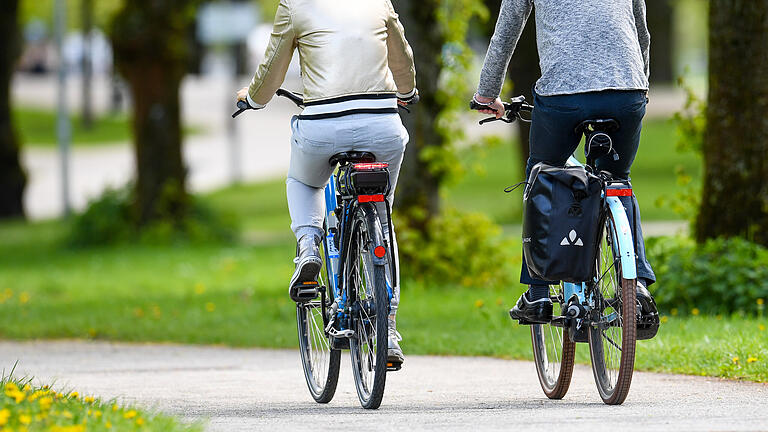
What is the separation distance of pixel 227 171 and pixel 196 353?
86.5 ft

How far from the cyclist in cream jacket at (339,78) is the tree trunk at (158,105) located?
12.3m

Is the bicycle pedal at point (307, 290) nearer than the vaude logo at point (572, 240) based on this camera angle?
No

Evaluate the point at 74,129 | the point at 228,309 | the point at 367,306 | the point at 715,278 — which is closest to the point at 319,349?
the point at 367,306

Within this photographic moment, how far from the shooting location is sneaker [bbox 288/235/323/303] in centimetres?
635

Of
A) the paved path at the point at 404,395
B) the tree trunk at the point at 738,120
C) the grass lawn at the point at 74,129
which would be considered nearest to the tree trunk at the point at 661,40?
the grass lawn at the point at 74,129

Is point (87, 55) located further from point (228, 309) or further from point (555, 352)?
point (555, 352)

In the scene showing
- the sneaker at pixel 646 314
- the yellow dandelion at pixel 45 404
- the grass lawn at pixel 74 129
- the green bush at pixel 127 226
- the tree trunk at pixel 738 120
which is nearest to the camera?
the yellow dandelion at pixel 45 404

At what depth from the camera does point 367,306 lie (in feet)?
19.4

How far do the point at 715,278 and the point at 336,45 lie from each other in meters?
4.36

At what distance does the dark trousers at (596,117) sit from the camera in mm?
5750

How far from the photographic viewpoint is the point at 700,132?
1091 cm

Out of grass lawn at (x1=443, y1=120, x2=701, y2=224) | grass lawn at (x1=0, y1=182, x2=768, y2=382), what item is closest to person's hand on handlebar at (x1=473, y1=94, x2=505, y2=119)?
grass lawn at (x1=0, y1=182, x2=768, y2=382)

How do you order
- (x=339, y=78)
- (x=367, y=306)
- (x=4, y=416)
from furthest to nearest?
(x=339, y=78) → (x=367, y=306) → (x=4, y=416)

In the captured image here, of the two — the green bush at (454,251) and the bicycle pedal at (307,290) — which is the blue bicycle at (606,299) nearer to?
the bicycle pedal at (307,290)
